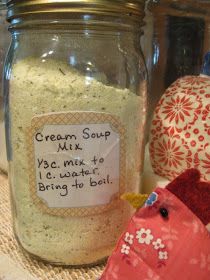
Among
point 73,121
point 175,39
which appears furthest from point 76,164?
point 175,39

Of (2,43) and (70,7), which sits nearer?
(70,7)

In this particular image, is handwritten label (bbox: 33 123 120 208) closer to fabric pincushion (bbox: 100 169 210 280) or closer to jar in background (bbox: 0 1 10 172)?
fabric pincushion (bbox: 100 169 210 280)

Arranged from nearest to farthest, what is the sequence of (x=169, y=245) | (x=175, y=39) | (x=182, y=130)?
(x=169, y=245) → (x=182, y=130) → (x=175, y=39)

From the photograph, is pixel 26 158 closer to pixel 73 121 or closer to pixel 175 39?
pixel 73 121

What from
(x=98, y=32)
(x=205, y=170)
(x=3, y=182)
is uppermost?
(x=98, y=32)

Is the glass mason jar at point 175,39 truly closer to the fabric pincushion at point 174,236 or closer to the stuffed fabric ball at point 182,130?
the stuffed fabric ball at point 182,130

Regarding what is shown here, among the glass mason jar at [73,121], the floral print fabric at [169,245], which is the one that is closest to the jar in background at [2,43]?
the glass mason jar at [73,121]

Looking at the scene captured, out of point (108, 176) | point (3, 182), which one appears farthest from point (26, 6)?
point (3, 182)

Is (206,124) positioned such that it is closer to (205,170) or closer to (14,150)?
(205,170)
